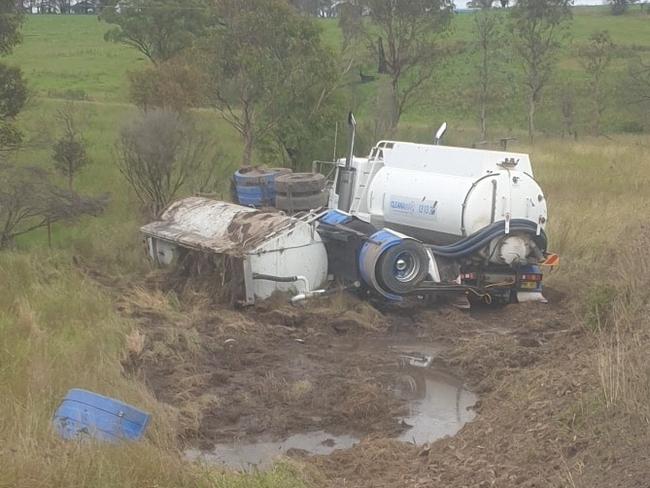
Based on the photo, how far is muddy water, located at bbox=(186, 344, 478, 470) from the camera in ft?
22.6

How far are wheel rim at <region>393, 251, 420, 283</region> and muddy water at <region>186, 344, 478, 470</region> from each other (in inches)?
55.3

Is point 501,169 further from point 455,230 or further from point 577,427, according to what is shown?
point 577,427

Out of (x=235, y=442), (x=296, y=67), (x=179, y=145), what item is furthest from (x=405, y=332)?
(x=296, y=67)

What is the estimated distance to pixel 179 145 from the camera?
17.9 meters

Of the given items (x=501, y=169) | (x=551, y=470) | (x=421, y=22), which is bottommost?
(x=551, y=470)

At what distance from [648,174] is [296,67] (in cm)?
844

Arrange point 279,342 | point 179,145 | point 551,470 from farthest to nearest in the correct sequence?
point 179,145 < point 279,342 < point 551,470

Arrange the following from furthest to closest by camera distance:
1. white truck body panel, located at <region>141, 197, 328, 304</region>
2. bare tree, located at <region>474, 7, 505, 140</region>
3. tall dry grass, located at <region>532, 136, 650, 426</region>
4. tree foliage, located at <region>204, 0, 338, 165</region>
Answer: bare tree, located at <region>474, 7, 505, 140</region> → tree foliage, located at <region>204, 0, 338, 165</region> → white truck body panel, located at <region>141, 197, 328, 304</region> → tall dry grass, located at <region>532, 136, 650, 426</region>

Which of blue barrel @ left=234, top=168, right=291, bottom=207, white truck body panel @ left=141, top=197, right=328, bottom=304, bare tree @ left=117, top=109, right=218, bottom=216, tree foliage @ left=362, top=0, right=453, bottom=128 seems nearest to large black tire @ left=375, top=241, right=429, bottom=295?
white truck body panel @ left=141, top=197, right=328, bottom=304

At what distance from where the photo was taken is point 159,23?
38.2 metres

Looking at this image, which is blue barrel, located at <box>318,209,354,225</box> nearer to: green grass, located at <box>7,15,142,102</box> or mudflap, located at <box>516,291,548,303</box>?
mudflap, located at <box>516,291,548,303</box>

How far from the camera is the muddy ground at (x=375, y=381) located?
5848 mm

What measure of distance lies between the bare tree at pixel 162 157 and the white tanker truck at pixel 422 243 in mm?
5378

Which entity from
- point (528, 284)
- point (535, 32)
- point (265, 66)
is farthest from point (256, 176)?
point (535, 32)
